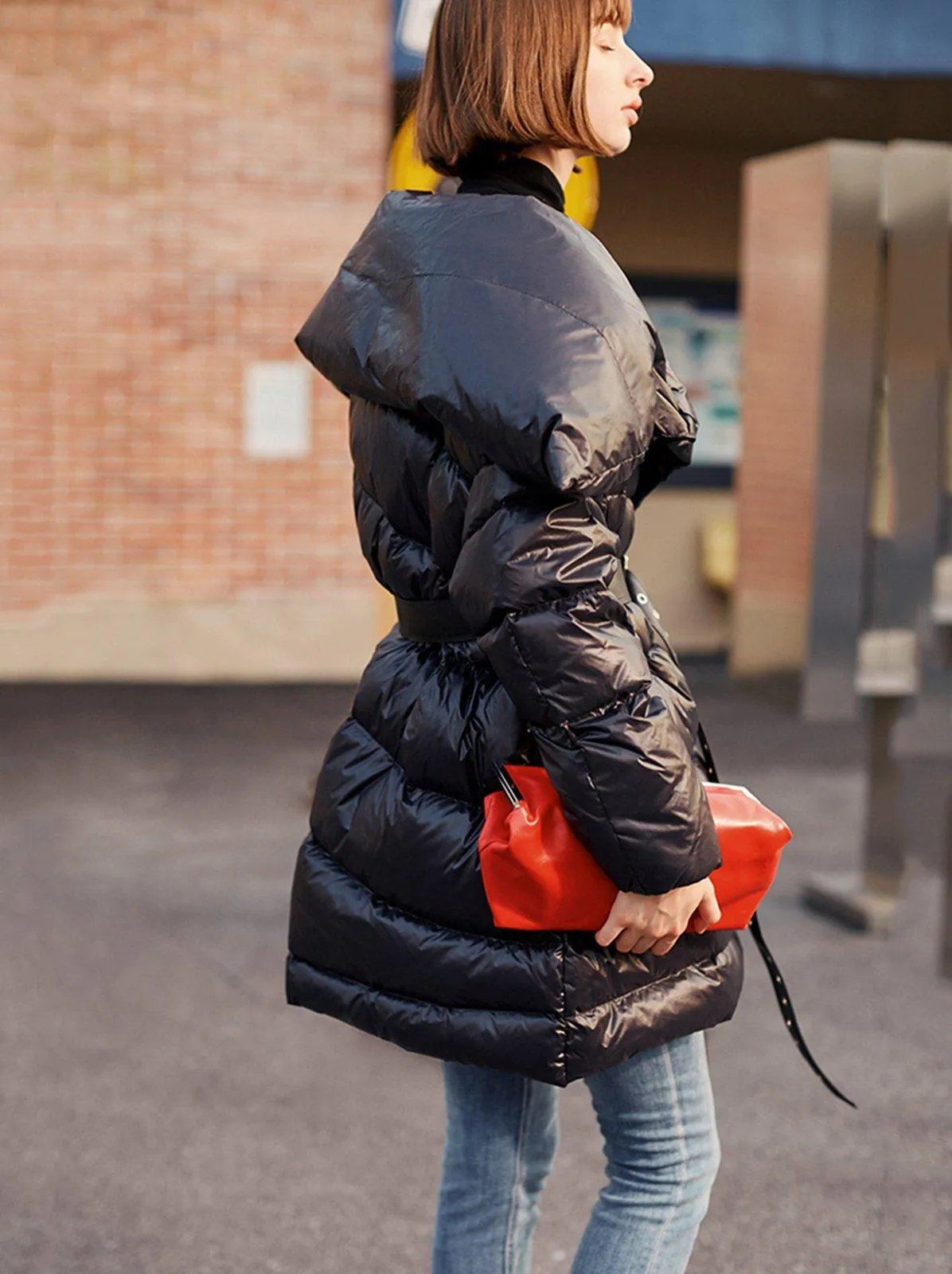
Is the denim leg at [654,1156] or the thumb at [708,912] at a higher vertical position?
the thumb at [708,912]

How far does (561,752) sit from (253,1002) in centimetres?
263

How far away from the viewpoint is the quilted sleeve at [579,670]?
5.34 ft

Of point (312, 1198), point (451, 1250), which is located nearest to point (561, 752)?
point (451, 1250)

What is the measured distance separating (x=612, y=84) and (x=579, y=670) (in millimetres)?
688

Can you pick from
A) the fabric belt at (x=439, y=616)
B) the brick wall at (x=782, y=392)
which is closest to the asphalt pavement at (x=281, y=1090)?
the brick wall at (x=782, y=392)

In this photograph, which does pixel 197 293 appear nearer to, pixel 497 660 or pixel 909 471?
pixel 909 471

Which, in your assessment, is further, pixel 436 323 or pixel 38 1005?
pixel 38 1005

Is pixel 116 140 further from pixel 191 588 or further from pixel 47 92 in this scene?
pixel 191 588

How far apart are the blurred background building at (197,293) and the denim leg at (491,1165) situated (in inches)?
261

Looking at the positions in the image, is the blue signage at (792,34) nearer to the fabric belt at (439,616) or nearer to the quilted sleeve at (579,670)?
the fabric belt at (439,616)

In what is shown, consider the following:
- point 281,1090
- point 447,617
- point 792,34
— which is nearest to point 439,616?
point 447,617

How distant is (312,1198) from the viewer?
3.01 meters

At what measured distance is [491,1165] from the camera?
1940 mm

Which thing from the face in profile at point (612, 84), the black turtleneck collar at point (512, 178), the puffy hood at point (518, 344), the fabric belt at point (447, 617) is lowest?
the fabric belt at point (447, 617)
